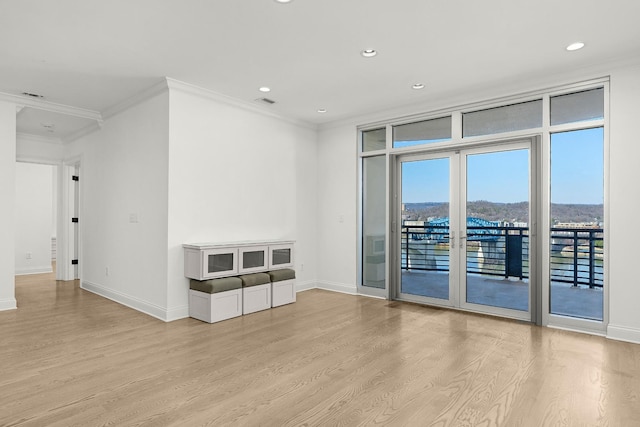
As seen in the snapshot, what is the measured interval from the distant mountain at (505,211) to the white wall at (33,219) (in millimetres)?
7705

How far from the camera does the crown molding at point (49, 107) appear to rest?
4863 mm

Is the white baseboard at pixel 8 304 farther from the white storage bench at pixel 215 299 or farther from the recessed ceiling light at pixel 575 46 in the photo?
the recessed ceiling light at pixel 575 46

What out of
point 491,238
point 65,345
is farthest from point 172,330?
point 491,238

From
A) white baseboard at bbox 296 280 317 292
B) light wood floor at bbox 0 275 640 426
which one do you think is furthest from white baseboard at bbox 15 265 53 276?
white baseboard at bbox 296 280 317 292

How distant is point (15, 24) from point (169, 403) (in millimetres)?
3229

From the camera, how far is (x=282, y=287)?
5.23 m

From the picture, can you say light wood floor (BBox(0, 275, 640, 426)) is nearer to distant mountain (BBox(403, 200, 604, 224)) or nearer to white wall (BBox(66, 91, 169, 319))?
white wall (BBox(66, 91, 169, 319))

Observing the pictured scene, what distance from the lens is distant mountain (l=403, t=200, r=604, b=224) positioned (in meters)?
4.09

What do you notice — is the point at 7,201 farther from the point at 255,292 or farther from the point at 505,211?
the point at 505,211

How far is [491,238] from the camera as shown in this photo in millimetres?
4816

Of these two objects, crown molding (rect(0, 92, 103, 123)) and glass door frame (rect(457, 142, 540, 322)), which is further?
crown molding (rect(0, 92, 103, 123))

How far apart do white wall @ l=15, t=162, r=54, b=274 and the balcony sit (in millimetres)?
7646

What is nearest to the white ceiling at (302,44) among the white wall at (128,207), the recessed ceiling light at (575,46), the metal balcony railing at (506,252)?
the recessed ceiling light at (575,46)

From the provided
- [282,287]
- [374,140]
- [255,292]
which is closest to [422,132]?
[374,140]
